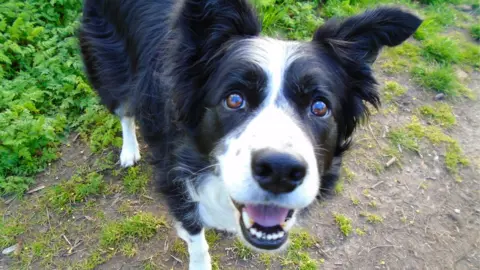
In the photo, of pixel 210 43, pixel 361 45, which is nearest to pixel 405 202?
pixel 361 45

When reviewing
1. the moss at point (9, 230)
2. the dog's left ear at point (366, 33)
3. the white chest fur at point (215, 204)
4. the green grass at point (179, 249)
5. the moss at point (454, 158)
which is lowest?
the moss at point (454, 158)

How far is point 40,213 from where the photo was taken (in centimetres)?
341

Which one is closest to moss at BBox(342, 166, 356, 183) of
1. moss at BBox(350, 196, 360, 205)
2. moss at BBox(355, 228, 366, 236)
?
moss at BBox(350, 196, 360, 205)

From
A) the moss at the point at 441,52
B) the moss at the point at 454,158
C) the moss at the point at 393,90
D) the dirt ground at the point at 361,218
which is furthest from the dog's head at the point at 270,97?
Answer: the moss at the point at 441,52

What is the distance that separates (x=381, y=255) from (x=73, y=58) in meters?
3.66

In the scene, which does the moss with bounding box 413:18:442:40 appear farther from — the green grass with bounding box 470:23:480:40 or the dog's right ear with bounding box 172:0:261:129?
the dog's right ear with bounding box 172:0:261:129

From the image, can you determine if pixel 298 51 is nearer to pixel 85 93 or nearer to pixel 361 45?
pixel 361 45

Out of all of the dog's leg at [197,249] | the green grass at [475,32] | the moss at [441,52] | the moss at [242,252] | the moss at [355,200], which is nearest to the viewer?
the dog's leg at [197,249]

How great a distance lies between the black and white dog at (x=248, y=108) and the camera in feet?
6.10

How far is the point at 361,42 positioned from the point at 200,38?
0.94 meters

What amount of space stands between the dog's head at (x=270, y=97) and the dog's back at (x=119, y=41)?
663mm

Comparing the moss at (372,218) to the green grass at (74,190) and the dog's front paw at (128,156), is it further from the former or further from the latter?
the green grass at (74,190)

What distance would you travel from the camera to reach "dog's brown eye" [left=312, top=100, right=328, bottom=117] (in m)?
2.11

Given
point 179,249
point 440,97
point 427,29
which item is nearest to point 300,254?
point 179,249
